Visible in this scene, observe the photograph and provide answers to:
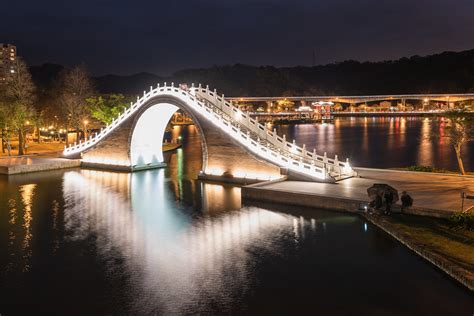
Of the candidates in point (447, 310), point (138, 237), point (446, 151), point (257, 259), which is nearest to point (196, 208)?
point (138, 237)

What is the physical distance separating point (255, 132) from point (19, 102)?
87.1 ft

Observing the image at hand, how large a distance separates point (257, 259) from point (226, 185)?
1316cm

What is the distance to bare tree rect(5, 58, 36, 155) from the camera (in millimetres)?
43656

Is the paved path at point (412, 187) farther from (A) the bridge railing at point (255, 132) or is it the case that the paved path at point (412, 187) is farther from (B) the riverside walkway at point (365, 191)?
(A) the bridge railing at point (255, 132)

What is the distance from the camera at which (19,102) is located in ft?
148

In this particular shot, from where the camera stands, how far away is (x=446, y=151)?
53625 millimetres

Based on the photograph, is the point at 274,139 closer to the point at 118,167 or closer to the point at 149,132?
the point at 149,132

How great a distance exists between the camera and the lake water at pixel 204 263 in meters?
12.4

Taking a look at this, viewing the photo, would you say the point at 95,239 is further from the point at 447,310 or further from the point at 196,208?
the point at 447,310

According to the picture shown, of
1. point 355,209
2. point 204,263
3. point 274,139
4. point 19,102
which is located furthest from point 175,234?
point 19,102

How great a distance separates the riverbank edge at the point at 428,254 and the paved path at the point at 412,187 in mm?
1788

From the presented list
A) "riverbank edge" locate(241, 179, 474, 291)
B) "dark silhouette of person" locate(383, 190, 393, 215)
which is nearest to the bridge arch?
"riverbank edge" locate(241, 179, 474, 291)

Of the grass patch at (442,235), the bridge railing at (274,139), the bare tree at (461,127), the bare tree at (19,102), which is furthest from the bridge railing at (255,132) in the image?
the bare tree at (19,102)

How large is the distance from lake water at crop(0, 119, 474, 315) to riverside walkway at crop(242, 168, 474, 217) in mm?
716
